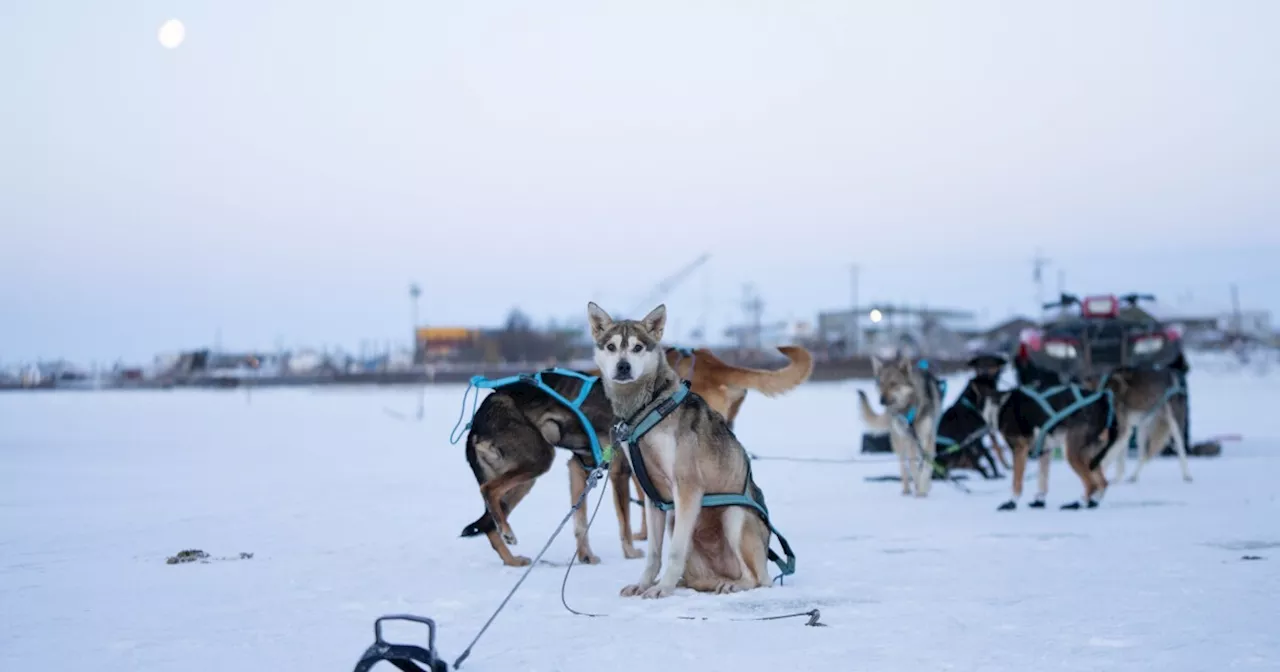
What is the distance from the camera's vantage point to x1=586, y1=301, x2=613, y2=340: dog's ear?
595 cm

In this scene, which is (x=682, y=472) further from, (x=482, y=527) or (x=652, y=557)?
(x=482, y=527)

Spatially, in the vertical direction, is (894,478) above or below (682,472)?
below

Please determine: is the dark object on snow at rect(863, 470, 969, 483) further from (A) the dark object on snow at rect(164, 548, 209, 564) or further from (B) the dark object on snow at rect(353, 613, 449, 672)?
(B) the dark object on snow at rect(353, 613, 449, 672)

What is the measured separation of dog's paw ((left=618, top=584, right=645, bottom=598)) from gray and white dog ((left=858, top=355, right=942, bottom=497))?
5673 millimetres

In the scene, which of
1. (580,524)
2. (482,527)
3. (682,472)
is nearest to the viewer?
(682,472)

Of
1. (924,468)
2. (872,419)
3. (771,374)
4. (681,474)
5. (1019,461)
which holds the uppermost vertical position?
(771,374)

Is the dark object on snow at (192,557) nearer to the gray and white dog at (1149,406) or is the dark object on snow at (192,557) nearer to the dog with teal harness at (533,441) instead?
the dog with teal harness at (533,441)

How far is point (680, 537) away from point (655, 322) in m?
1.23

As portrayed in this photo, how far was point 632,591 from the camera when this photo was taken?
18.9 feet

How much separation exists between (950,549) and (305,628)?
4314mm

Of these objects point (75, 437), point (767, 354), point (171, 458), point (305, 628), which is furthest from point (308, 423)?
point (767, 354)

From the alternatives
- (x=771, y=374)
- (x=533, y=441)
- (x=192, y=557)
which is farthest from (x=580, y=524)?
(x=192, y=557)

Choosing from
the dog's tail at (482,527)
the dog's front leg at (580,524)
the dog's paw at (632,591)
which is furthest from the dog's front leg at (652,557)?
the dog's tail at (482,527)

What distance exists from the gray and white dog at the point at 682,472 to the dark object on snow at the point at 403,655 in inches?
70.2
